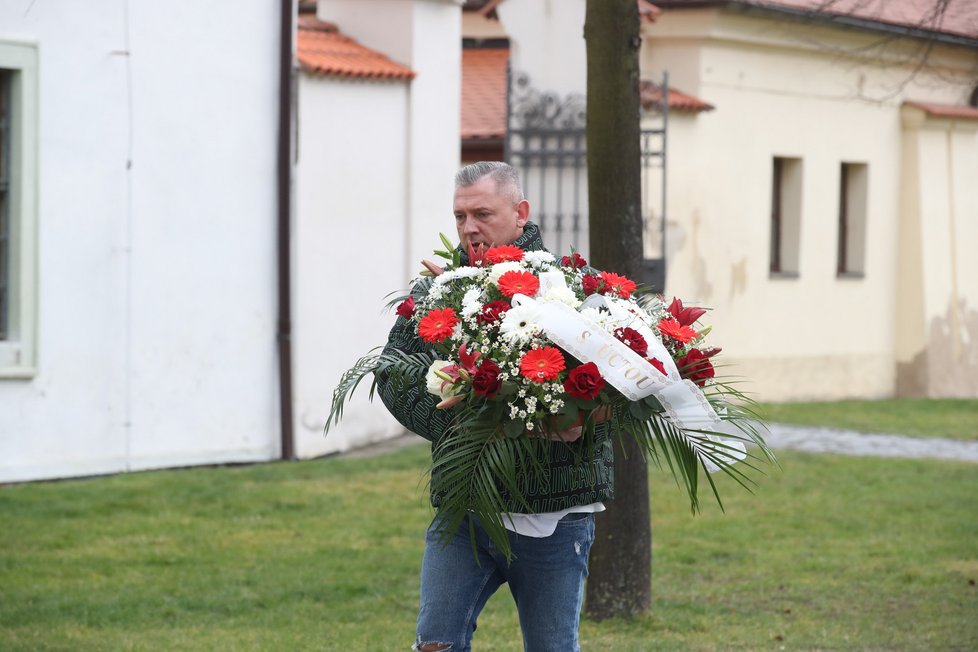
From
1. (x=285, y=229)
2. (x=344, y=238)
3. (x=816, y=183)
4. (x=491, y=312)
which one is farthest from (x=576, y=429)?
(x=816, y=183)

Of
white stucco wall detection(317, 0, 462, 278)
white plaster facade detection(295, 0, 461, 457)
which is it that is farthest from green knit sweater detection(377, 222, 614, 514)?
white stucco wall detection(317, 0, 462, 278)

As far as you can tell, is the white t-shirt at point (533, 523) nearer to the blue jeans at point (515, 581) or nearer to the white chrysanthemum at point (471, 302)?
the blue jeans at point (515, 581)

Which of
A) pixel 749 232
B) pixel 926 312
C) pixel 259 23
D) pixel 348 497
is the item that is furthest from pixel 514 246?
pixel 926 312

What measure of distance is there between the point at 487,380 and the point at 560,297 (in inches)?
14.2

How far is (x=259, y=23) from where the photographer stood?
12.5 meters

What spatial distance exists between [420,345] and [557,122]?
1238 centimetres

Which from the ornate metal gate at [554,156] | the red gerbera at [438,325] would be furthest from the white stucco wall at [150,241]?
the red gerbera at [438,325]

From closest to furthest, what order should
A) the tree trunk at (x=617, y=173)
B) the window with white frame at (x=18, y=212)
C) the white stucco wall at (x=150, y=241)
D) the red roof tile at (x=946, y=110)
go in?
1. the tree trunk at (x=617, y=173)
2. the window with white frame at (x=18, y=212)
3. the white stucco wall at (x=150, y=241)
4. the red roof tile at (x=946, y=110)

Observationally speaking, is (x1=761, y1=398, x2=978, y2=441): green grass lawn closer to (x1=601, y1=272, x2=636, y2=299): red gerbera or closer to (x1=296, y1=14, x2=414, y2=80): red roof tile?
(x1=296, y1=14, x2=414, y2=80): red roof tile

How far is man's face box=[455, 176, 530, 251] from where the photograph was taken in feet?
14.7

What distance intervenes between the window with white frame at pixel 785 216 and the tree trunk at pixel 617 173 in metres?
12.8

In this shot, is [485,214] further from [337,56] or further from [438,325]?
[337,56]

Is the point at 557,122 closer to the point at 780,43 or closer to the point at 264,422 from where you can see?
the point at 780,43

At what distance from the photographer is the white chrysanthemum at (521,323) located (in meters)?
4.06
